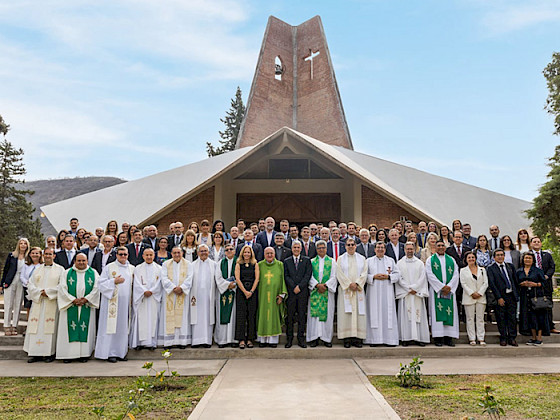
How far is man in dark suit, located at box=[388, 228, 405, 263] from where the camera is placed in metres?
7.20

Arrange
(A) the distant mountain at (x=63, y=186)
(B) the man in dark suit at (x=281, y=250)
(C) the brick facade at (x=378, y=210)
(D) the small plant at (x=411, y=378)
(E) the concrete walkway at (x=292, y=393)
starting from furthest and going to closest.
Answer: (A) the distant mountain at (x=63, y=186) < (C) the brick facade at (x=378, y=210) < (B) the man in dark suit at (x=281, y=250) < (D) the small plant at (x=411, y=378) < (E) the concrete walkway at (x=292, y=393)

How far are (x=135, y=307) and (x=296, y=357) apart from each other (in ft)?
7.82

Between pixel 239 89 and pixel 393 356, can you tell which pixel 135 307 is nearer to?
pixel 393 356

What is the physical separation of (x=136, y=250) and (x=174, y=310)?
1352mm

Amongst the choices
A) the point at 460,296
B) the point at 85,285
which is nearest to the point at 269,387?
the point at 85,285

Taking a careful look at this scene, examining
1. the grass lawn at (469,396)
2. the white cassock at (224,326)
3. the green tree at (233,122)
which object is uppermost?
the green tree at (233,122)

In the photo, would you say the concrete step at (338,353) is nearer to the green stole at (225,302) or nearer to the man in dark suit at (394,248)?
the green stole at (225,302)

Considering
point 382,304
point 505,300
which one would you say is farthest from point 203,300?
point 505,300

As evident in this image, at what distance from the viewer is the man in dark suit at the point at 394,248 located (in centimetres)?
720

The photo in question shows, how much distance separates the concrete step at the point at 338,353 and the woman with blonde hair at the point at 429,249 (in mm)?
1507

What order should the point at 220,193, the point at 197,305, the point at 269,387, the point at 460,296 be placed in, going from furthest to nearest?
1. the point at 220,193
2. the point at 460,296
3. the point at 197,305
4. the point at 269,387

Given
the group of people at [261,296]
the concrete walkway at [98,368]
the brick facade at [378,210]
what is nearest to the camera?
the concrete walkway at [98,368]

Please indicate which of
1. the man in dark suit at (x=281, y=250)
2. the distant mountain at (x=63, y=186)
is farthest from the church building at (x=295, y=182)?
the distant mountain at (x=63, y=186)

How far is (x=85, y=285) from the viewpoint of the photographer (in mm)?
6207
